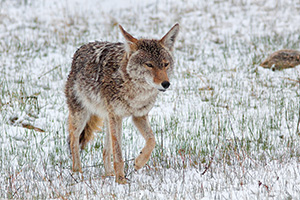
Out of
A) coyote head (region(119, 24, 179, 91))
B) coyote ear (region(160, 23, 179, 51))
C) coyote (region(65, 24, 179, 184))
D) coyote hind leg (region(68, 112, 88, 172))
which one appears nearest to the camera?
coyote head (region(119, 24, 179, 91))

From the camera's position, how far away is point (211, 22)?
13.9m

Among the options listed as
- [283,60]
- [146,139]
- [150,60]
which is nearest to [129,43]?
[150,60]

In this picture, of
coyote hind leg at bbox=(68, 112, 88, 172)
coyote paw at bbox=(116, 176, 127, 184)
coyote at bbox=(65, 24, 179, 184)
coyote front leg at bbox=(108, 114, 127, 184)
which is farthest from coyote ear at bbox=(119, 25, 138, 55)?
coyote paw at bbox=(116, 176, 127, 184)

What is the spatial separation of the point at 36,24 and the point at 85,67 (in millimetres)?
9054

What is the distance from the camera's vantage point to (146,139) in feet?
15.6

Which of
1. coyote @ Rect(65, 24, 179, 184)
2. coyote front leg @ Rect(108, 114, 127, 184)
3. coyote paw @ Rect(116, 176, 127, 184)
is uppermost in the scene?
coyote @ Rect(65, 24, 179, 184)

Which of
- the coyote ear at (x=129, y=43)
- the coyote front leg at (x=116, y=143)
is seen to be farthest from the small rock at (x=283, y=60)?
the coyote front leg at (x=116, y=143)

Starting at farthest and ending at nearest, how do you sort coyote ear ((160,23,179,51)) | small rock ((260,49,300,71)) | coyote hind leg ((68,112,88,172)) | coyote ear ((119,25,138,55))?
small rock ((260,49,300,71)) → coyote hind leg ((68,112,88,172)) → coyote ear ((160,23,179,51)) → coyote ear ((119,25,138,55))

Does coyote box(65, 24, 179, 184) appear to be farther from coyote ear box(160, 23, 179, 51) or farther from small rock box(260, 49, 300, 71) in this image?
small rock box(260, 49, 300, 71)

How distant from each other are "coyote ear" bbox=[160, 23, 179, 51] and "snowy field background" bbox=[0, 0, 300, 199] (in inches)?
50.4

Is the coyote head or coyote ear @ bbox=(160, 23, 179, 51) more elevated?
coyote ear @ bbox=(160, 23, 179, 51)

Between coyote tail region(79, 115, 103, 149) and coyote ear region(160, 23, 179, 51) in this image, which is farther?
coyote tail region(79, 115, 103, 149)

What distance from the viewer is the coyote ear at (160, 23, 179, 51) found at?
4.83m

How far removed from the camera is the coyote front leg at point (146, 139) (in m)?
4.57
